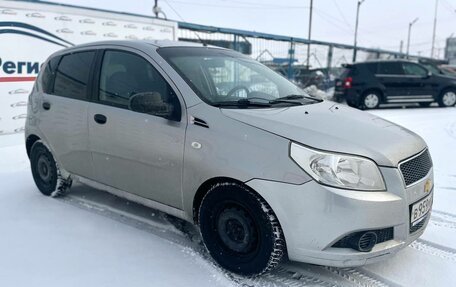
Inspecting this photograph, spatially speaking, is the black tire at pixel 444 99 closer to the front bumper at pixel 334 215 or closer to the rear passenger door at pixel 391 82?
the rear passenger door at pixel 391 82

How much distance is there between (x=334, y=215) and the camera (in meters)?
2.45

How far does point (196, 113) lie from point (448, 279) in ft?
6.95

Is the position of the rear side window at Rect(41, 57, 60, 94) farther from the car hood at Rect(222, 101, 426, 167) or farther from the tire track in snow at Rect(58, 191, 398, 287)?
the car hood at Rect(222, 101, 426, 167)

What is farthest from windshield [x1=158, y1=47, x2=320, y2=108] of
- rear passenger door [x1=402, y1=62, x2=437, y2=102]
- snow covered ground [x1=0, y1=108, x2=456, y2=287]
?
rear passenger door [x1=402, y1=62, x2=437, y2=102]

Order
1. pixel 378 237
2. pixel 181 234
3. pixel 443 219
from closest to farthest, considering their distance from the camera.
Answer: pixel 378 237 < pixel 181 234 < pixel 443 219

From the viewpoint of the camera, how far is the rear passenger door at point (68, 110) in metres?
3.87

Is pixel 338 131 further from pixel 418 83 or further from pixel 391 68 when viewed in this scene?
pixel 418 83

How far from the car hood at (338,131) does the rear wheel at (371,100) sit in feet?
35.8

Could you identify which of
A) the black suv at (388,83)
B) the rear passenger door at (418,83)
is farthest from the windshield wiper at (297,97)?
the rear passenger door at (418,83)

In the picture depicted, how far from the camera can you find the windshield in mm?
3180

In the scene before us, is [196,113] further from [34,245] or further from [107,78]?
[34,245]

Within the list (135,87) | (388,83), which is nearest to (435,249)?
(135,87)

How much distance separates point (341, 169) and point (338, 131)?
0.34m

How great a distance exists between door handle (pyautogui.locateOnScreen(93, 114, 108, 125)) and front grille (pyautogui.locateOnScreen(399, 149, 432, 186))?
2411 millimetres
